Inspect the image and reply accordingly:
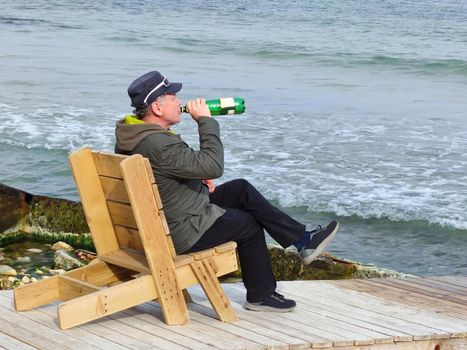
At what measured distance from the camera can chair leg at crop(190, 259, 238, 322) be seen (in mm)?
6258

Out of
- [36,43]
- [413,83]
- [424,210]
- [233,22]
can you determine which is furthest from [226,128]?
[233,22]

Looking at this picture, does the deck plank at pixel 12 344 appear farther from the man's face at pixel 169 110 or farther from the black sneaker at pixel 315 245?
the black sneaker at pixel 315 245

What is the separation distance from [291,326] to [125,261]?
1126mm

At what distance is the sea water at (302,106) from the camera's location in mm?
13852

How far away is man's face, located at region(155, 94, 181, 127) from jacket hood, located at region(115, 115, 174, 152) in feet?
0.28

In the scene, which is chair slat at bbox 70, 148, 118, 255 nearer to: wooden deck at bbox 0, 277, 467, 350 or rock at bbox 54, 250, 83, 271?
wooden deck at bbox 0, 277, 467, 350

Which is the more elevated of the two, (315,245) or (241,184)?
(241,184)

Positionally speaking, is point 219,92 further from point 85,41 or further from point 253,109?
point 85,41

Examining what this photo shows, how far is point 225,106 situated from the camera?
6500 mm

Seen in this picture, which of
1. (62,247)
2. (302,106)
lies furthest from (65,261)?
(302,106)

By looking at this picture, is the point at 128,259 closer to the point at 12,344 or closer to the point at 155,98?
the point at 12,344

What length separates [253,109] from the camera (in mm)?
22344

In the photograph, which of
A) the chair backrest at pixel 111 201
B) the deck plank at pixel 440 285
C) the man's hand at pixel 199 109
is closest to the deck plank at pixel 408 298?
the deck plank at pixel 440 285

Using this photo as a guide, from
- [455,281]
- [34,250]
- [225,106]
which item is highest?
[225,106]
